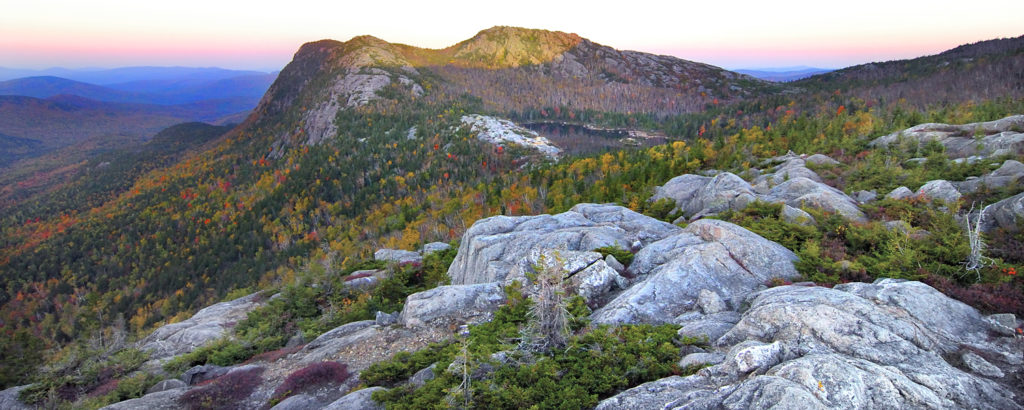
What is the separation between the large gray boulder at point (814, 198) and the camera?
23.1 m

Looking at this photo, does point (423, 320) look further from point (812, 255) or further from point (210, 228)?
point (210, 228)

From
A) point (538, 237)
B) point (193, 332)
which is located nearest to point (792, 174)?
point (538, 237)

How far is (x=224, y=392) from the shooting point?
56.3 feet

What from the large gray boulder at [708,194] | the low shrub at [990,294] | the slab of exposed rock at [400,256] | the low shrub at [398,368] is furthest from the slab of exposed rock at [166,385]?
the large gray boulder at [708,194]

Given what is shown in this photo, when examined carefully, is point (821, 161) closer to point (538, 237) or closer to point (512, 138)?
point (538, 237)

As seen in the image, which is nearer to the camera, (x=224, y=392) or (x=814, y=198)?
(x=224, y=392)

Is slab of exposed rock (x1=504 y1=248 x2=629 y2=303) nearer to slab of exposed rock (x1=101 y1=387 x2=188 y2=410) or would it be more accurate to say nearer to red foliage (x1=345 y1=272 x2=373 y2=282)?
slab of exposed rock (x1=101 y1=387 x2=188 y2=410)

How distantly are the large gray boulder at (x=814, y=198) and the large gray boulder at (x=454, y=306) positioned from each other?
17.8 metres

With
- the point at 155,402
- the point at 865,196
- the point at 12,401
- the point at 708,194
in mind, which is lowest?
the point at 12,401

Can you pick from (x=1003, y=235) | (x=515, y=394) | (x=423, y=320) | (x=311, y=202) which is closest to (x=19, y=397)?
(x=423, y=320)

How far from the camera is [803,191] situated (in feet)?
88.4

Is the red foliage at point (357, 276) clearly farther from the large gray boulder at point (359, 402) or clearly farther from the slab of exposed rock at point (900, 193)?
the slab of exposed rock at point (900, 193)

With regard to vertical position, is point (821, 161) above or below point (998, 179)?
below

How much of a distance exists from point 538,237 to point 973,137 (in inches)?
1349
